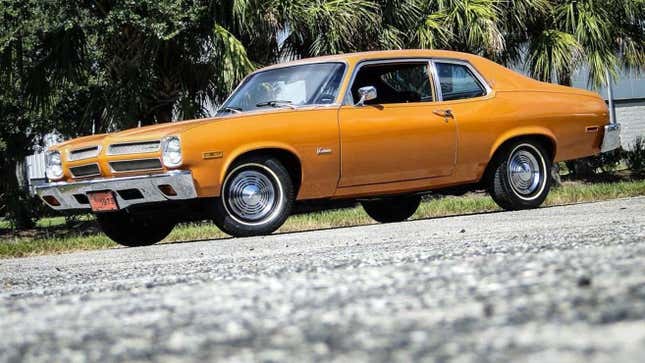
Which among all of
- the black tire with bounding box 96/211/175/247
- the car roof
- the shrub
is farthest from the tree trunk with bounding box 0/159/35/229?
the car roof

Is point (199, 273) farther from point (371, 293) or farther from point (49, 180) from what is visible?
point (49, 180)

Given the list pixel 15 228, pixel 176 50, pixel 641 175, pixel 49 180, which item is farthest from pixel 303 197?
pixel 641 175

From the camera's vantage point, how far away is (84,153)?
778 centimetres

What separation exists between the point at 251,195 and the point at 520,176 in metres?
2.57

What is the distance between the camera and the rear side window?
864 centimetres

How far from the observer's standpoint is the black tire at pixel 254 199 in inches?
289

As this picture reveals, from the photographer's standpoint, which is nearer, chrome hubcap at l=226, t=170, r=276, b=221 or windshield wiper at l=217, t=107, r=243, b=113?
chrome hubcap at l=226, t=170, r=276, b=221

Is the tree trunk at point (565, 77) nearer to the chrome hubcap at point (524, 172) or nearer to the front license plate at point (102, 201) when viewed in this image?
the chrome hubcap at point (524, 172)

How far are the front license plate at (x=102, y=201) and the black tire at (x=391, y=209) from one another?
2950 mm

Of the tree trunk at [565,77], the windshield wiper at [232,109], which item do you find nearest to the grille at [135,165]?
the windshield wiper at [232,109]

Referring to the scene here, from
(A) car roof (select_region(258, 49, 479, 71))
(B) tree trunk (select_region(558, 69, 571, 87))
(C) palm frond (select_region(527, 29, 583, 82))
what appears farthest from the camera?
(B) tree trunk (select_region(558, 69, 571, 87))

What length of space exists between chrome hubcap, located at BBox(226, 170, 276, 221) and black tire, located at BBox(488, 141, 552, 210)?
6.99 ft

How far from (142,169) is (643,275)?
210 inches

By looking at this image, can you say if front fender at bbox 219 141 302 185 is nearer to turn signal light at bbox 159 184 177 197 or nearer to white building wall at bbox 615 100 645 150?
turn signal light at bbox 159 184 177 197
